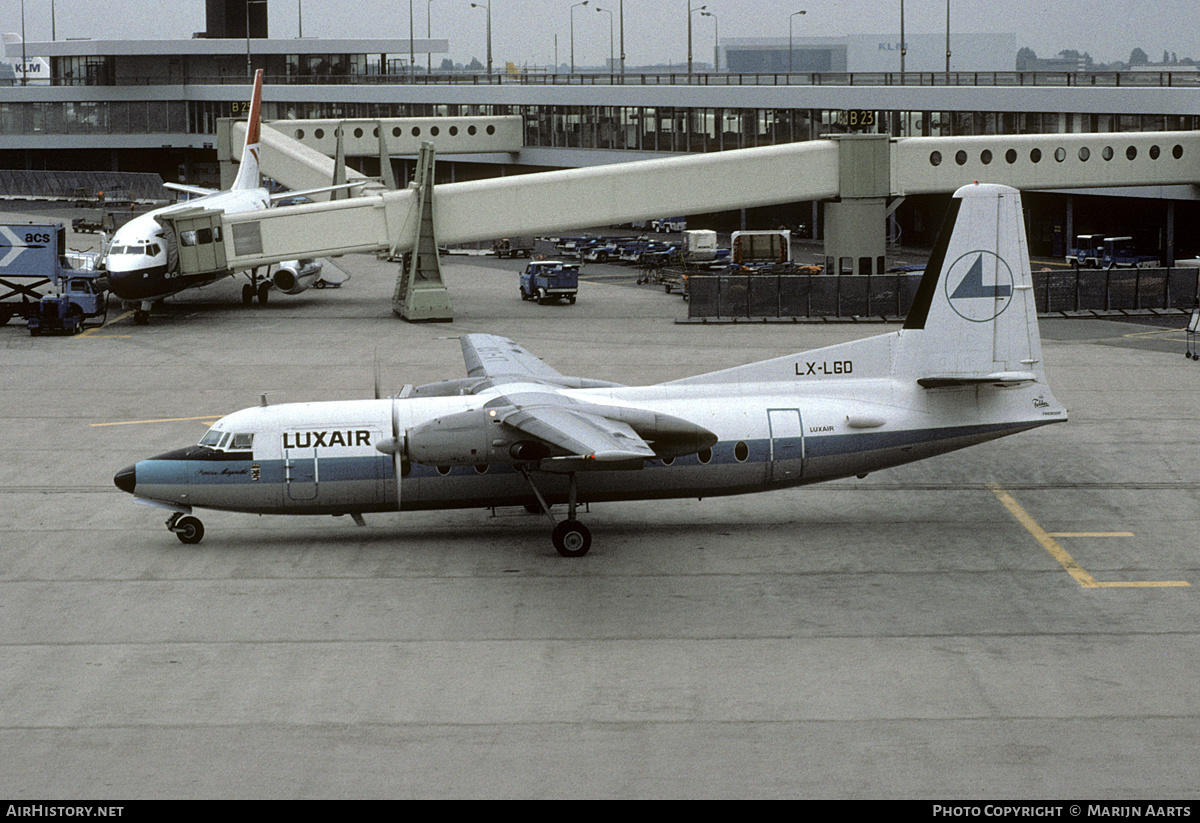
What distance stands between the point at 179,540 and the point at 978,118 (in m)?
70.6

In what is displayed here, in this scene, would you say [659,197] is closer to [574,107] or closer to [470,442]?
[470,442]

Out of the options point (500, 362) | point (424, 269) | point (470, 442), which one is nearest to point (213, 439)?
point (470, 442)

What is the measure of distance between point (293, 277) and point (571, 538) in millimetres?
43414

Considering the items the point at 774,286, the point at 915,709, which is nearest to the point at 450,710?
the point at 915,709

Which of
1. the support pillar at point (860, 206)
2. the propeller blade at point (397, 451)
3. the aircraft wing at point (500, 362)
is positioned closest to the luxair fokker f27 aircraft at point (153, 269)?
the support pillar at point (860, 206)

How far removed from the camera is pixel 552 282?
66750 mm

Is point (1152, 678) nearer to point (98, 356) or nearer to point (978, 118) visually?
point (98, 356)

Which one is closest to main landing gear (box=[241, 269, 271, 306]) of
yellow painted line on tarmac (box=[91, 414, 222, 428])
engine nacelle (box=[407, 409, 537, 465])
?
yellow painted line on tarmac (box=[91, 414, 222, 428])

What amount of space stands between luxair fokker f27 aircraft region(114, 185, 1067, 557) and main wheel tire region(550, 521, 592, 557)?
3cm

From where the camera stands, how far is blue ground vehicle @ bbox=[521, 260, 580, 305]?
6681 cm

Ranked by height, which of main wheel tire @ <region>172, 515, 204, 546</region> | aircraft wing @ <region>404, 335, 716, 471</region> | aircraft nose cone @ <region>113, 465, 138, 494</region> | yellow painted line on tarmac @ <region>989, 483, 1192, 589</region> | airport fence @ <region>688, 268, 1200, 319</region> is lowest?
yellow painted line on tarmac @ <region>989, 483, 1192, 589</region>

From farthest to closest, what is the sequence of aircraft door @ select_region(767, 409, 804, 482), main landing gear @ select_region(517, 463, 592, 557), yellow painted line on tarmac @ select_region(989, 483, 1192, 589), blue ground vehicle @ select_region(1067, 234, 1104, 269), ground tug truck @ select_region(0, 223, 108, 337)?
1. blue ground vehicle @ select_region(1067, 234, 1104, 269)
2. ground tug truck @ select_region(0, 223, 108, 337)
3. aircraft door @ select_region(767, 409, 804, 482)
4. main landing gear @ select_region(517, 463, 592, 557)
5. yellow painted line on tarmac @ select_region(989, 483, 1192, 589)

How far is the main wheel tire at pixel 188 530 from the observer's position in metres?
29.4

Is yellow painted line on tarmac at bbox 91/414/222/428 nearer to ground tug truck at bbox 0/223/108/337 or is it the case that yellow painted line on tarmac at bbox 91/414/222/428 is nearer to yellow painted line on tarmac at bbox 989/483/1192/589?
ground tug truck at bbox 0/223/108/337
